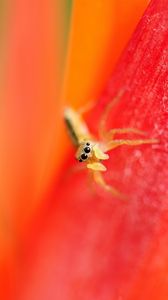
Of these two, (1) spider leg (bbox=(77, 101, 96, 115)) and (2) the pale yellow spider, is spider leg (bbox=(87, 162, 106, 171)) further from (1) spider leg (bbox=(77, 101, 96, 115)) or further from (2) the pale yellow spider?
(1) spider leg (bbox=(77, 101, 96, 115))

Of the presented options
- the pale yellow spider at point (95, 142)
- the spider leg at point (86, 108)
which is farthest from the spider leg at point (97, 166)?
the spider leg at point (86, 108)

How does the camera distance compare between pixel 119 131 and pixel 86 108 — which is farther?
pixel 86 108

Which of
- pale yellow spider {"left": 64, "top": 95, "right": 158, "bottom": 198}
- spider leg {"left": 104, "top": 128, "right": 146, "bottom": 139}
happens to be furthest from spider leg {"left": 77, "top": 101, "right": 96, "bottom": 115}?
spider leg {"left": 104, "top": 128, "right": 146, "bottom": 139}

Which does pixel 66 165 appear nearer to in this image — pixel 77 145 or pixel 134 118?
pixel 77 145

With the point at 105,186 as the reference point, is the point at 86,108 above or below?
above

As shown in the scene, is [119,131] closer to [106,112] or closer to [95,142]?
[106,112]

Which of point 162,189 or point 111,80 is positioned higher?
point 111,80

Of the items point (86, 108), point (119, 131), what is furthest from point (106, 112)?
point (86, 108)

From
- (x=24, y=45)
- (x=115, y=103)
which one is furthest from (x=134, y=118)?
(x=24, y=45)
